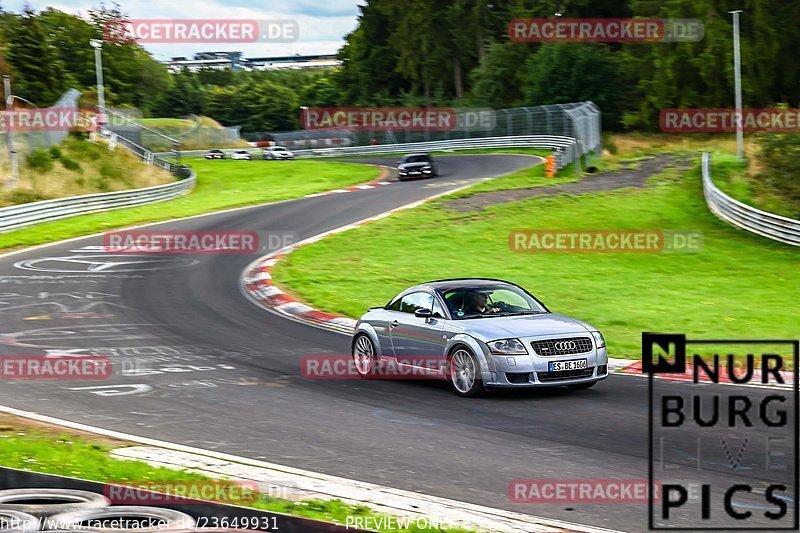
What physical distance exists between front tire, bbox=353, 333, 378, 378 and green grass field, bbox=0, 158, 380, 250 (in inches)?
755

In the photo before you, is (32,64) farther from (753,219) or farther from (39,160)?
(753,219)

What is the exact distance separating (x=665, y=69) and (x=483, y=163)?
21.8 m

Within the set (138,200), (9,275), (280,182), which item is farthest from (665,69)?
(9,275)

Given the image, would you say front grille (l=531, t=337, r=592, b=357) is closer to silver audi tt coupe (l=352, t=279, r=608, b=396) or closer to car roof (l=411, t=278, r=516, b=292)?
silver audi tt coupe (l=352, t=279, r=608, b=396)

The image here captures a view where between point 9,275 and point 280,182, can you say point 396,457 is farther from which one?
point 280,182

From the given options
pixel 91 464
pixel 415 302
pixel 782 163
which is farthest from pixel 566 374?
pixel 782 163

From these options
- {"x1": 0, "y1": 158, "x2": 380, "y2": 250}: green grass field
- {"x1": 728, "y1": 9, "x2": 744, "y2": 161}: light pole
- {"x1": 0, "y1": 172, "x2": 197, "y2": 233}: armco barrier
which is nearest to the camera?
{"x1": 0, "y1": 172, "x2": 197, "y2": 233}: armco barrier

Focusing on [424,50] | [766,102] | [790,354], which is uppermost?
[424,50]

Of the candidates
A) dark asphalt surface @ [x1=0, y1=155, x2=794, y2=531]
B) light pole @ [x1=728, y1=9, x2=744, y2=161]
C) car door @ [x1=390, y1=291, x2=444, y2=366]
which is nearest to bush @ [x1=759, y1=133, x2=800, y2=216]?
light pole @ [x1=728, y1=9, x2=744, y2=161]

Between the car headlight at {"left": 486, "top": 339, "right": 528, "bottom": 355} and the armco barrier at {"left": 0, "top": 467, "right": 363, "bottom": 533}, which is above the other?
the armco barrier at {"left": 0, "top": 467, "right": 363, "bottom": 533}

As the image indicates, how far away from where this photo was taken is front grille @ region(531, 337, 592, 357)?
1181 cm

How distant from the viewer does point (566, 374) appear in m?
11.9

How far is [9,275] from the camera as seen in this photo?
24.4 meters

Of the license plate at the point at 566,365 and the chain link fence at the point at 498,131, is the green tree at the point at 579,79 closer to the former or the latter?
the chain link fence at the point at 498,131
